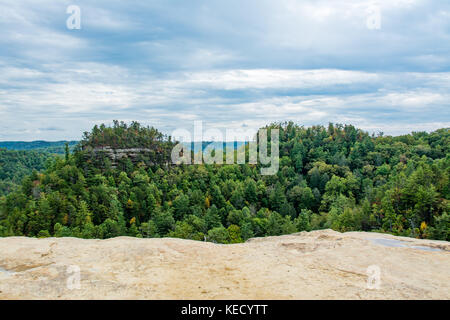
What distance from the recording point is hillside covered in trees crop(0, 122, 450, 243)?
210 ft

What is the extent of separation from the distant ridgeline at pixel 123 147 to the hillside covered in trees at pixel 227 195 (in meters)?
0.38

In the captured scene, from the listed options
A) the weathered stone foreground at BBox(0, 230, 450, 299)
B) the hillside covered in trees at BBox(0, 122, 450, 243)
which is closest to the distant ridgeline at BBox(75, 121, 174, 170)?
the hillside covered in trees at BBox(0, 122, 450, 243)

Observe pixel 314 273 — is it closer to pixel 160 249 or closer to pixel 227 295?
pixel 227 295

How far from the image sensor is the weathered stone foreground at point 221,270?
7.30 metres

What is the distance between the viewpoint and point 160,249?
10.0 m

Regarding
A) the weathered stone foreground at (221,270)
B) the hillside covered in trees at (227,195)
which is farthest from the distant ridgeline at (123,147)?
the weathered stone foreground at (221,270)

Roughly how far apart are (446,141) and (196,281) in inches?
6412

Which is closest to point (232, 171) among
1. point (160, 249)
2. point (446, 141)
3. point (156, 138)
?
point (156, 138)

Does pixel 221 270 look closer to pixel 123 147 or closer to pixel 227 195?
pixel 227 195

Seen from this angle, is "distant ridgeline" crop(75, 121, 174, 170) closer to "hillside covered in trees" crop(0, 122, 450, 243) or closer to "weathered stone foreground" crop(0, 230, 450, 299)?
"hillside covered in trees" crop(0, 122, 450, 243)

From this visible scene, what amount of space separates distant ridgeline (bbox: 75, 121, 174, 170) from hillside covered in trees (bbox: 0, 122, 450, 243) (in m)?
0.38

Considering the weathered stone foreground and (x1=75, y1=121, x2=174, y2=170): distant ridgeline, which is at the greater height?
(x1=75, y1=121, x2=174, y2=170): distant ridgeline

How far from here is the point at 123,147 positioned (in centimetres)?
10688

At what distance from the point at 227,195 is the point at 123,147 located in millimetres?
38985
